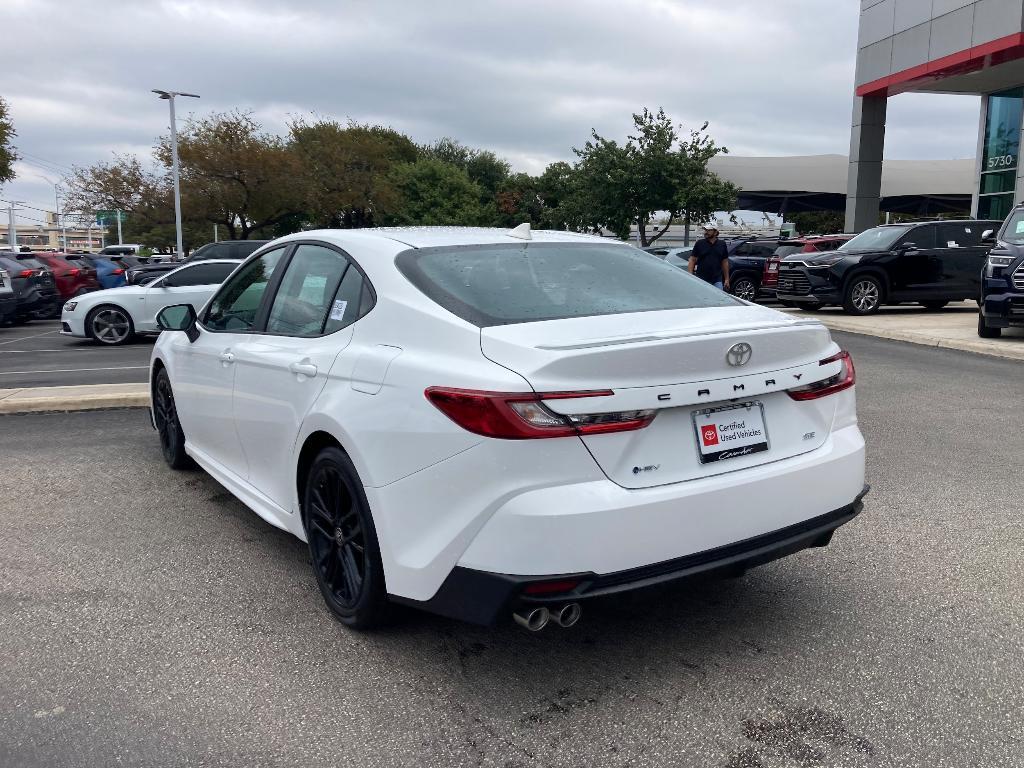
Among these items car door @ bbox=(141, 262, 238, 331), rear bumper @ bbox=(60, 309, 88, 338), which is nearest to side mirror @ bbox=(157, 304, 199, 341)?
car door @ bbox=(141, 262, 238, 331)

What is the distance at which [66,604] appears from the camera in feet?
12.6

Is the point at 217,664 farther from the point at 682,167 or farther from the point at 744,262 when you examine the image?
the point at 682,167

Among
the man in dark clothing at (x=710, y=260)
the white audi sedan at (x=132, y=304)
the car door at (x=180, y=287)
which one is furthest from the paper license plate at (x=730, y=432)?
the white audi sedan at (x=132, y=304)

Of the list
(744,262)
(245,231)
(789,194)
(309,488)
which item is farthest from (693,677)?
(789,194)

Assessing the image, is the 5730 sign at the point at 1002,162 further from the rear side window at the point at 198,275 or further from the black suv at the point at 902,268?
the rear side window at the point at 198,275

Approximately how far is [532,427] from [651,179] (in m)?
37.9

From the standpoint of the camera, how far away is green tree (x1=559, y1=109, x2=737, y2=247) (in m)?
38.7

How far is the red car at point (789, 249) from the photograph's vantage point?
61.9 feet

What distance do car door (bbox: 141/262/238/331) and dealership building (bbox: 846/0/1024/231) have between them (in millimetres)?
19145

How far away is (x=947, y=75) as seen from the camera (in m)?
25.1

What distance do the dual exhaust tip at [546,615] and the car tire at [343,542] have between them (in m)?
0.65

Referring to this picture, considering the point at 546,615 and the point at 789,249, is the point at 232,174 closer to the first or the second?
the point at 789,249

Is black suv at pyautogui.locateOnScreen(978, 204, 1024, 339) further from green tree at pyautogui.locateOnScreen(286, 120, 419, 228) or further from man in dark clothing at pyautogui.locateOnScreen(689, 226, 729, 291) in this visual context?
green tree at pyautogui.locateOnScreen(286, 120, 419, 228)

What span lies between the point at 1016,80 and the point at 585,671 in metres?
28.4
